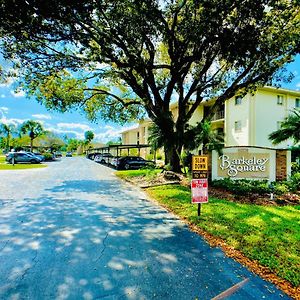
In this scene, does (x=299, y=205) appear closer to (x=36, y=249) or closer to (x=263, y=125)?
(x=36, y=249)

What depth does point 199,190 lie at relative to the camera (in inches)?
256

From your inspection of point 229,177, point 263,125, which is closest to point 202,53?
point 229,177

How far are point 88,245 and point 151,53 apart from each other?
9745 mm

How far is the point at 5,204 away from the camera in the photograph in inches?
321

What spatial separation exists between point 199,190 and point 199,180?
0.82 feet

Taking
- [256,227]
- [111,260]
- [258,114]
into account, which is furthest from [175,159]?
[258,114]

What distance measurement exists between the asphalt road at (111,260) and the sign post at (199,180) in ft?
2.69

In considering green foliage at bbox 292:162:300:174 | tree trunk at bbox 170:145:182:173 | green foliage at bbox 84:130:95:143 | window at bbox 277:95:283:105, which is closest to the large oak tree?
tree trunk at bbox 170:145:182:173

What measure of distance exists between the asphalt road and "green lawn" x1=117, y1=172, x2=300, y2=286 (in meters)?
0.46

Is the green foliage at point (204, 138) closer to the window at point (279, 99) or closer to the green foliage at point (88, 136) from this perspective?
the window at point (279, 99)

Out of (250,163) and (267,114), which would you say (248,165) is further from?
(267,114)

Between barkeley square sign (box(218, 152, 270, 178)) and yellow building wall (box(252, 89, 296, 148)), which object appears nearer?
barkeley square sign (box(218, 152, 270, 178))

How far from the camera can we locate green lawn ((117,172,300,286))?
411 centimetres

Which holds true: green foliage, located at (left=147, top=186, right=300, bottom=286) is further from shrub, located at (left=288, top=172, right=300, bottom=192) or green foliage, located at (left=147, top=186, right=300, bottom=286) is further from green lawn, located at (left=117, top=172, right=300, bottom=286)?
shrub, located at (left=288, top=172, right=300, bottom=192)
